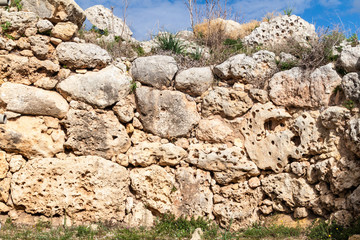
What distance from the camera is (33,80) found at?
21.8 ft

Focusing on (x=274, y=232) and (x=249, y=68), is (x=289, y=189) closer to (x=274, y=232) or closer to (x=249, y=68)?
(x=274, y=232)

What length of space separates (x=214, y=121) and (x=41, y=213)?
378 cm

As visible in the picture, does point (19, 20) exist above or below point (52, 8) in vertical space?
below

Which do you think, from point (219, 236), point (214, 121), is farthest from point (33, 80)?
point (219, 236)

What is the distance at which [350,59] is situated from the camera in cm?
617

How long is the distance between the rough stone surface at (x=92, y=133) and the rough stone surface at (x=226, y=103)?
6.06 feet

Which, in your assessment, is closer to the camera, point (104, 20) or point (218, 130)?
point (218, 130)

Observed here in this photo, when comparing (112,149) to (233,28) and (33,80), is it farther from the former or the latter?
(233,28)

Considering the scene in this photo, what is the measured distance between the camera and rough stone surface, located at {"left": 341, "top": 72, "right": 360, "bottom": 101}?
5832 millimetres

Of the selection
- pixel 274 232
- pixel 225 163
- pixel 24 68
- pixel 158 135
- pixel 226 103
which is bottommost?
pixel 274 232

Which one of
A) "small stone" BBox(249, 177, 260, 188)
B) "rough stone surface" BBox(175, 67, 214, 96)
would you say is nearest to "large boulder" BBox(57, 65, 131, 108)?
"rough stone surface" BBox(175, 67, 214, 96)

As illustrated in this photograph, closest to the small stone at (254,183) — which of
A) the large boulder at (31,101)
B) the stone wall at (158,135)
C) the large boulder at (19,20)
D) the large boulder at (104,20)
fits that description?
the stone wall at (158,135)

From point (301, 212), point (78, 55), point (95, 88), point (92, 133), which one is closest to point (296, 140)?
point (301, 212)

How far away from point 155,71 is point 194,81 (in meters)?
0.85
